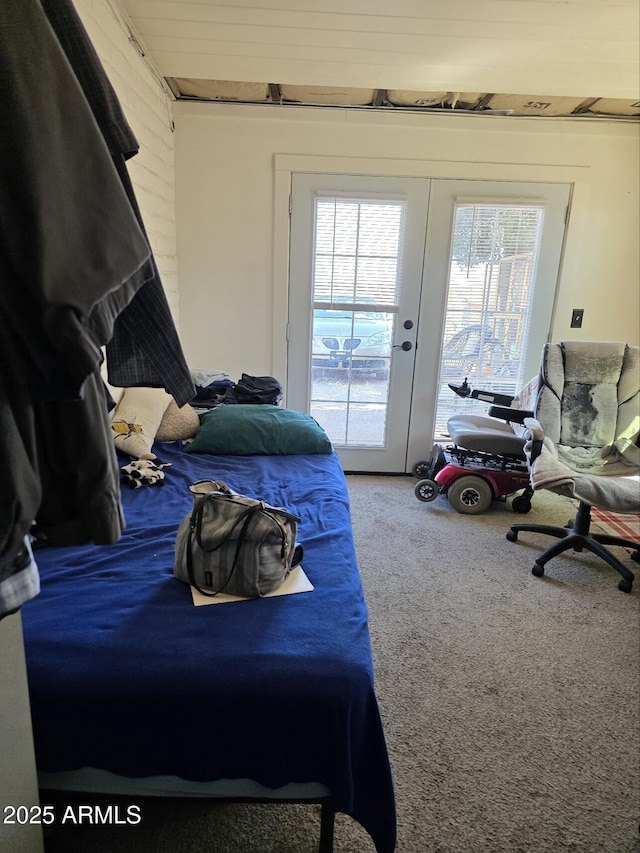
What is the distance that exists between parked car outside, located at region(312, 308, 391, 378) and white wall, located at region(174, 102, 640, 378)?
0.27m

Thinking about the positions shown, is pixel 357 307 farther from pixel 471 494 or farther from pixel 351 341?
pixel 471 494

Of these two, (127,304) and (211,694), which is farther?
(211,694)

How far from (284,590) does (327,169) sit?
9.29ft

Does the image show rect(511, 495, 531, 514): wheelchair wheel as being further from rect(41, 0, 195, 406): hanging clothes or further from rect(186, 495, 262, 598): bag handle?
rect(41, 0, 195, 406): hanging clothes

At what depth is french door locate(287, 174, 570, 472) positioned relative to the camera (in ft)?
10.7

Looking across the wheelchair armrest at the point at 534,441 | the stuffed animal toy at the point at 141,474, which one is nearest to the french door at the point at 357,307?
the wheelchair armrest at the point at 534,441

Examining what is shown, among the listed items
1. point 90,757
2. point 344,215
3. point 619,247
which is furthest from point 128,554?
point 619,247

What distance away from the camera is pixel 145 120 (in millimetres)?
2613

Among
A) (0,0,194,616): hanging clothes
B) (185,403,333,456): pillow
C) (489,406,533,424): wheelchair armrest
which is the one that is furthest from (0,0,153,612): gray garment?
(489,406,533,424): wheelchair armrest

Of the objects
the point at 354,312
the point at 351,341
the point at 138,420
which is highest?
the point at 354,312

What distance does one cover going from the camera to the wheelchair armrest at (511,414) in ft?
8.84

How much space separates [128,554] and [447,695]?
3.76 feet

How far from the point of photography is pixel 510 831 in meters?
1.26

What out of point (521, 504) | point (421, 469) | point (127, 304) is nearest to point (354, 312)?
point (421, 469)
